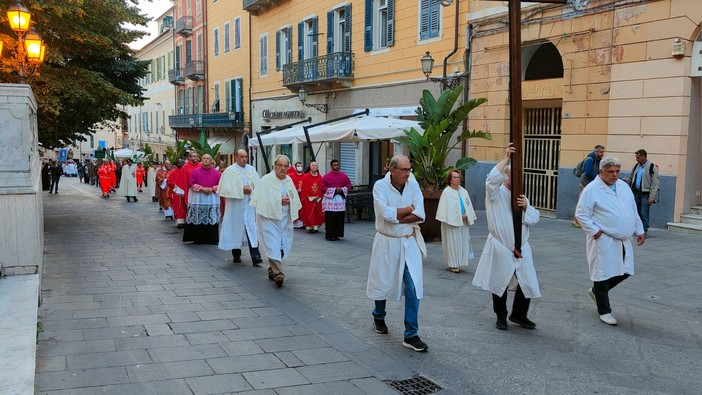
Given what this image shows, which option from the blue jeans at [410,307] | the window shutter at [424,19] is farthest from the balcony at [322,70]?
the blue jeans at [410,307]

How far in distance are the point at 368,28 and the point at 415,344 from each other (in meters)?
18.2

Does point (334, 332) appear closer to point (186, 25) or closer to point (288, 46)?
point (288, 46)

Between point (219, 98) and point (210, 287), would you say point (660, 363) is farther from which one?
point (219, 98)

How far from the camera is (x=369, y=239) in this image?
508 inches

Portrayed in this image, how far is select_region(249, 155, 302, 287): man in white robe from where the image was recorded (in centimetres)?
858

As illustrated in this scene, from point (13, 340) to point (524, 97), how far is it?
1379cm

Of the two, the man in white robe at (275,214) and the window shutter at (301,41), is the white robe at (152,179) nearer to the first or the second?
the window shutter at (301,41)

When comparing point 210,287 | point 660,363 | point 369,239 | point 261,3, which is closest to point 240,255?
point 210,287

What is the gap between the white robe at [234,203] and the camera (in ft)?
34.4

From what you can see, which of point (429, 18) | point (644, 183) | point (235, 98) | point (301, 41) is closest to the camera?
point (644, 183)

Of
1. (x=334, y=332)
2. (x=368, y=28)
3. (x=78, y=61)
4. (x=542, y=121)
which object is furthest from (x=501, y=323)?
(x=368, y=28)

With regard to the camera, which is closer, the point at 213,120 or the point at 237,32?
the point at 237,32

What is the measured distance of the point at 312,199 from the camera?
1425cm

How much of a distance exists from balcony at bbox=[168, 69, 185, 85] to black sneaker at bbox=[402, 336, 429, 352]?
137 ft
